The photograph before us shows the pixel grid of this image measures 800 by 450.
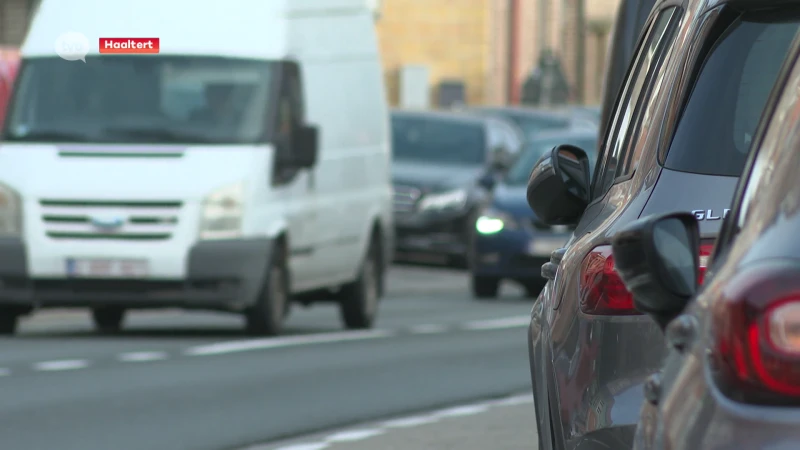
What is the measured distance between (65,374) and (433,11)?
40.6 m

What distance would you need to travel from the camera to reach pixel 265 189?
574 inches

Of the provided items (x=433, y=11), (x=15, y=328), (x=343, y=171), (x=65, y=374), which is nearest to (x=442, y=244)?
(x=343, y=171)

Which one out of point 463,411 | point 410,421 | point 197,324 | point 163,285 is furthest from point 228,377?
point 197,324

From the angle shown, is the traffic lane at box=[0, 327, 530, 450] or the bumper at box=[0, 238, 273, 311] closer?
the traffic lane at box=[0, 327, 530, 450]

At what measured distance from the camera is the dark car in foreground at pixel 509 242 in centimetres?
2003

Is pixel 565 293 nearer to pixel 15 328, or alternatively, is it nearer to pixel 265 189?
pixel 265 189

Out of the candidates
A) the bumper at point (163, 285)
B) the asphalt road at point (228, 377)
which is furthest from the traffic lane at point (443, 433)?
the bumper at point (163, 285)

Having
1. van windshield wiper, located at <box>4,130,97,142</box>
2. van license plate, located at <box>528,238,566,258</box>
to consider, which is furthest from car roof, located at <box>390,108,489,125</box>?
van windshield wiper, located at <box>4,130,97,142</box>

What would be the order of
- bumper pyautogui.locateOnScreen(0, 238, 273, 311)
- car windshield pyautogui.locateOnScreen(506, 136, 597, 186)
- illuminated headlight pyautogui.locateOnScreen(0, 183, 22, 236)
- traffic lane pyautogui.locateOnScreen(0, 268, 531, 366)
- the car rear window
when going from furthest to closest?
1. car windshield pyautogui.locateOnScreen(506, 136, 597, 186)
2. illuminated headlight pyautogui.locateOnScreen(0, 183, 22, 236)
3. bumper pyautogui.locateOnScreen(0, 238, 273, 311)
4. traffic lane pyautogui.locateOnScreen(0, 268, 531, 366)
5. the car rear window

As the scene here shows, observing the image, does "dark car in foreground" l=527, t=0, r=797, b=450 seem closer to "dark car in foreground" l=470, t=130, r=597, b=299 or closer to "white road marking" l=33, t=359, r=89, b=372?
"white road marking" l=33, t=359, r=89, b=372

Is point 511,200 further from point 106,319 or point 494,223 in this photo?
point 106,319

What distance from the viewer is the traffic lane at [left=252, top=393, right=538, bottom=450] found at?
29.5ft

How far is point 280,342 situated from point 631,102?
29.5ft

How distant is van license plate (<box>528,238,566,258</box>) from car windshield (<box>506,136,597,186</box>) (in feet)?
2.77
